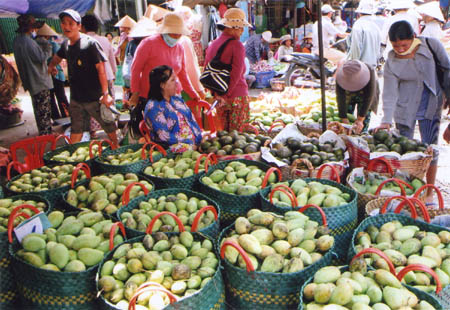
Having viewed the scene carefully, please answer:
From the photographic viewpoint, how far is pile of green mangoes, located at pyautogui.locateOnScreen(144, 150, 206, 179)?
276cm

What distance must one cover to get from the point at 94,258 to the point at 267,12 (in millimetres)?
13545

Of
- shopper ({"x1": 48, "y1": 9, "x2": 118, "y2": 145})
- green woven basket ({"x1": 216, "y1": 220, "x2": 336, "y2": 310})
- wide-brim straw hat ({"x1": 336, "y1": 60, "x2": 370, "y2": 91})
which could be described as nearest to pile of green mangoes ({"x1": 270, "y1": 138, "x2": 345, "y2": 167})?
wide-brim straw hat ({"x1": 336, "y1": 60, "x2": 370, "y2": 91})

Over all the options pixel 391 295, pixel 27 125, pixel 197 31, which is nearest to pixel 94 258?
pixel 391 295

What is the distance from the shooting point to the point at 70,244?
1.89 metres

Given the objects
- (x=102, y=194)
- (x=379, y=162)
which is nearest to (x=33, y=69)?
(x=102, y=194)

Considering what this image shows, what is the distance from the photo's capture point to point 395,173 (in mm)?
2744

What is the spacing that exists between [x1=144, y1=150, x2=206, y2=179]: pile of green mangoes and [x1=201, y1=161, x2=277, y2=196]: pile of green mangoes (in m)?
0.19

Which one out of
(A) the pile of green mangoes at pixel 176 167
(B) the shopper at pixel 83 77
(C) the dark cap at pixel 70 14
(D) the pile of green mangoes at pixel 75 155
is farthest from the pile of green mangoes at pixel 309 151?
(C) the dark cap at pixel 70 14

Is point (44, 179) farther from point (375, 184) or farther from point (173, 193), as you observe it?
point (375, 184)

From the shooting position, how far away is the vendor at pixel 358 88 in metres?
3.54

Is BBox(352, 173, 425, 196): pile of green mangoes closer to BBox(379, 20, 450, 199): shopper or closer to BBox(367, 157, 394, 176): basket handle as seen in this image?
BBox(367, 157, 394, 176): basket handle

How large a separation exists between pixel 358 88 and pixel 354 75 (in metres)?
0.19

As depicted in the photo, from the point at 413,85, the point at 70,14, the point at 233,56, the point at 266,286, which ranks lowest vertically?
the point at 266,286

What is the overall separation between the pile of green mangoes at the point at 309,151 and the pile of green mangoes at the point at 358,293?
1377 millimetres
